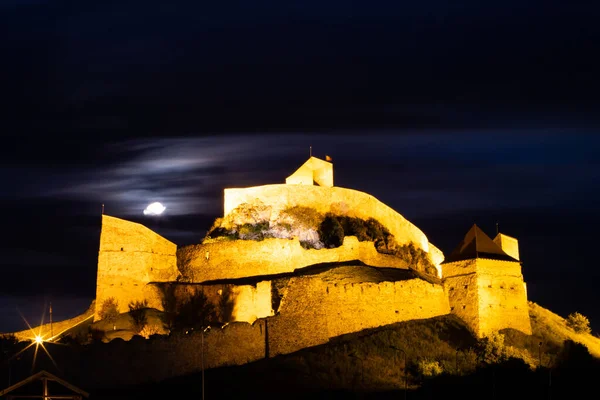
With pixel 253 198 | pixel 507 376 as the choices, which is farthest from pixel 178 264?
pixel 507 376

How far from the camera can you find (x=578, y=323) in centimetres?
6906

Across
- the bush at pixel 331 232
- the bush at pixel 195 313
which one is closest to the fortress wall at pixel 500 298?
the bush at pixel 331 232

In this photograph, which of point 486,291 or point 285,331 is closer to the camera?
point 285,331

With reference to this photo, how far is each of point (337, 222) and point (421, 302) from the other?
56.3 ft

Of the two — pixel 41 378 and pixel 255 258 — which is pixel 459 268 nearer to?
pixel 255 258

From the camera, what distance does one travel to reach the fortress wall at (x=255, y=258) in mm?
60906

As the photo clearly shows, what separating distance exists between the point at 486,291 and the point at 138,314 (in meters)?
18.3

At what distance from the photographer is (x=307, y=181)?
77.4 metres

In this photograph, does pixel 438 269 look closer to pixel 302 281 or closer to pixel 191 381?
pixel 302 281

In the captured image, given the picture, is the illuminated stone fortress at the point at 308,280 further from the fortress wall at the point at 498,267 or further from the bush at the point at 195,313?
the bush at the point at 195,313

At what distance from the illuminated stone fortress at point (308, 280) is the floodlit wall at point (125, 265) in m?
0.06

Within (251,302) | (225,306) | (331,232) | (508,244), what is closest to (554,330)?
(508,244)

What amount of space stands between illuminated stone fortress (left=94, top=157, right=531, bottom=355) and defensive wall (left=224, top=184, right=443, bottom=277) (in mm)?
3066

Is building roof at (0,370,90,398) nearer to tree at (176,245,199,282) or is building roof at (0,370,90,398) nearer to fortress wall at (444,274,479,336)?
tree at (176,245,199,282)
